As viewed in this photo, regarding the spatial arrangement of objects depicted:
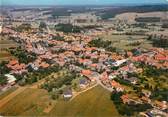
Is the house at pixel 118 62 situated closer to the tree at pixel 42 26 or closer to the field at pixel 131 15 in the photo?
the field at pixel 131 15

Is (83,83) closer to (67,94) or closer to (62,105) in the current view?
(67,94)

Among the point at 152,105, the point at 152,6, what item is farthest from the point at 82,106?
the point at 152,6

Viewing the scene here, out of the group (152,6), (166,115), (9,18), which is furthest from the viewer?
(9,18)

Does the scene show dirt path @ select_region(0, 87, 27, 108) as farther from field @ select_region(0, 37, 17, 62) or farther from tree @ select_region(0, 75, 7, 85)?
field @ select_region(0, 37, 17, 62)

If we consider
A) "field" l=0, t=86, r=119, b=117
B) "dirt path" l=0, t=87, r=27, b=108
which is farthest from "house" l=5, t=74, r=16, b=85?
"field" l=0, t=86, r=119, b=117

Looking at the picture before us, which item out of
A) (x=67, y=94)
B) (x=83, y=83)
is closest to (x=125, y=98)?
(x=83, y=83)

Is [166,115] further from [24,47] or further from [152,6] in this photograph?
[24,47]

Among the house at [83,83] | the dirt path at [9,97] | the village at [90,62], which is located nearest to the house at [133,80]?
→ the village at [90,62]
